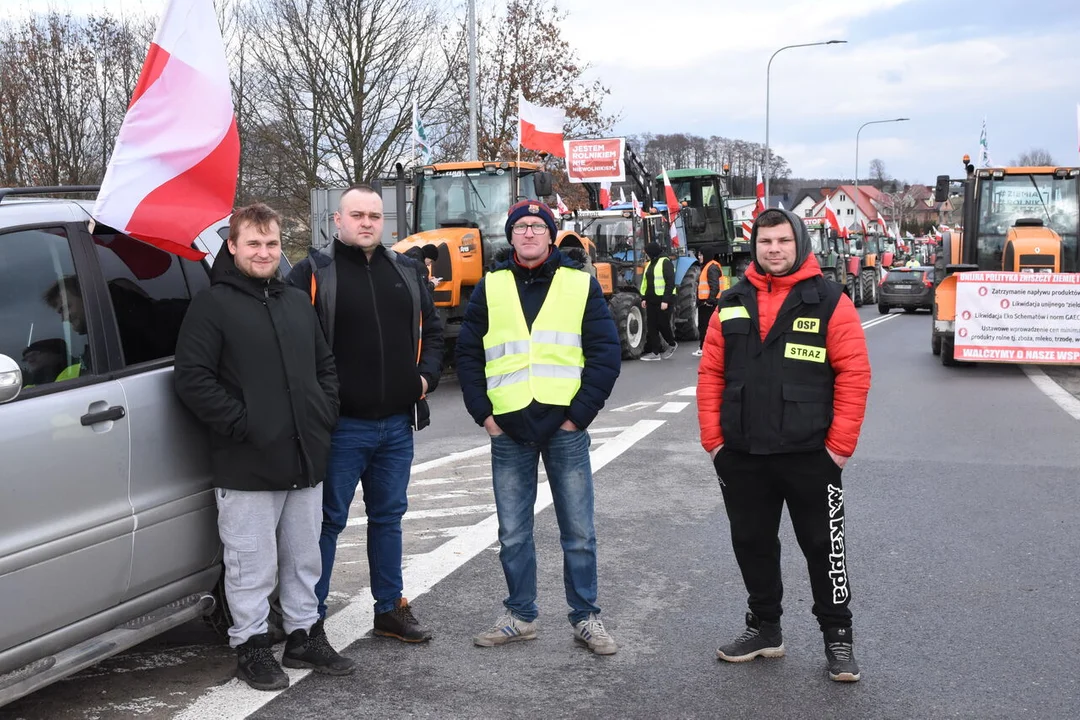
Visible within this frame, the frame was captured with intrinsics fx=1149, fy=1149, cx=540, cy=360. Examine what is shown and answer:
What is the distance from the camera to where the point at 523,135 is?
2055 centimetres

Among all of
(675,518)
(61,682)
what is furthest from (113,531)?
(675,518)

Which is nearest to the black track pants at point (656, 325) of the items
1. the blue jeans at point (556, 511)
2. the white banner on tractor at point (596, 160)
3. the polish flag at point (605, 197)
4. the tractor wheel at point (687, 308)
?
the tractor wheel at point (687, 308)

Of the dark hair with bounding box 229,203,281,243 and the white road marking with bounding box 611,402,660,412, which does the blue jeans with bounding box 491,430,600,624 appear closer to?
the dark hair with bounding box 229,203,281,243

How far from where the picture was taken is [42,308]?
3.74 metres

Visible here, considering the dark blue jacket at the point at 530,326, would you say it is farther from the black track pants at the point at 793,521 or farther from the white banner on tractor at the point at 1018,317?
the white banner on tractor at the point at 1018,317

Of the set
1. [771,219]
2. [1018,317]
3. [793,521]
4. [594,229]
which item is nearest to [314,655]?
[793,521]

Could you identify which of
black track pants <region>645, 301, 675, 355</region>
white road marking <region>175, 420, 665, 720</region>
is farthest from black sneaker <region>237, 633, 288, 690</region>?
black track pants <region>645, 301, 675, 355</region>

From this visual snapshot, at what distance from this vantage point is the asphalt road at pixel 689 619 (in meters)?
4.19

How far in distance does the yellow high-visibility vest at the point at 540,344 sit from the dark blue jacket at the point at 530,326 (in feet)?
Answer: 0.09

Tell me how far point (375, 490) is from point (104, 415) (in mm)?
1337

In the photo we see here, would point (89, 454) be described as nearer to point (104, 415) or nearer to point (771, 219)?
point (104, 415)

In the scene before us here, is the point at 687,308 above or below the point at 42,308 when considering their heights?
below

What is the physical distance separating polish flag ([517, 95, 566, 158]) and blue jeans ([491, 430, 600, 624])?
631 inches

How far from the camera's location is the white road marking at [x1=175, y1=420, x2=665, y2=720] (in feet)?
13.4
